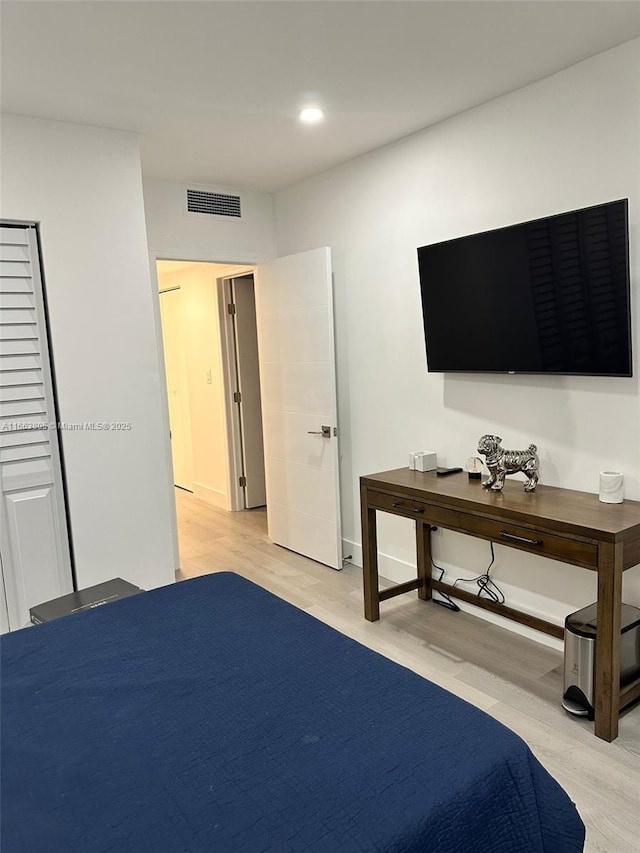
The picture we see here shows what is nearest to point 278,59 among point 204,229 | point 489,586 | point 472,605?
point 204,229

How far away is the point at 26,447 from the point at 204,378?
3.08 meters

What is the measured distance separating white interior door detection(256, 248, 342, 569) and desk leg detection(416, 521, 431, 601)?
69cm

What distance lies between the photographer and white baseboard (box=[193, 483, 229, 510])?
5.91 m

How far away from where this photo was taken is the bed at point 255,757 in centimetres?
111

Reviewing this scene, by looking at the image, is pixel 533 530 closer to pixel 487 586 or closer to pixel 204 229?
pixel 487 586

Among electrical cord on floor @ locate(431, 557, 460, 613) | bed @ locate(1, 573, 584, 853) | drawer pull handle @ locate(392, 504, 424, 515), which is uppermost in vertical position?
drawer pull handle @ locate(392, 504, 424, 515)

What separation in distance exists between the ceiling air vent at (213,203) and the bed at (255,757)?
10.6 ft

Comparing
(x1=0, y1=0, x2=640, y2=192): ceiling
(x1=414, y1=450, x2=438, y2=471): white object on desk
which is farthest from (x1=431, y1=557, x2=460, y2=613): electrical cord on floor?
(x1=0, y1=0, x2=640, y2=192): ceiling

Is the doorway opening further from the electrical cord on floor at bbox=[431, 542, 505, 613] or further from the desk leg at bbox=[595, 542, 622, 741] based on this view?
the desk leg at bbox=[595, 542, 622, 741]

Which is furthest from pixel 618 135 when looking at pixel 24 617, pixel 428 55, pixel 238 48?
pixel 24 617

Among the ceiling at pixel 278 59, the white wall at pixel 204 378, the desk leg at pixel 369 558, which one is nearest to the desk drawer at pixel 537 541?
the desk leg at pixel 369 558

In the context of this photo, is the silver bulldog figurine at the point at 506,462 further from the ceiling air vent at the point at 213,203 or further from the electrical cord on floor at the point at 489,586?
the ceiling air vent at the point at 213,203

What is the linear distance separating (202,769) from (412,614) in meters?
2.36

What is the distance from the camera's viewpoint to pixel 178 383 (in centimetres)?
662
